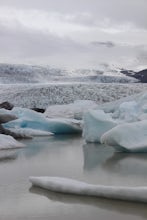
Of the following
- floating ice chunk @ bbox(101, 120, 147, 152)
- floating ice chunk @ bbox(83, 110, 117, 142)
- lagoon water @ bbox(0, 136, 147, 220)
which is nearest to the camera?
lagoon water @ bbox(0, 136, 147, 220)

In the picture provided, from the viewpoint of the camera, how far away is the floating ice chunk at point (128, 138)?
17.7 ft

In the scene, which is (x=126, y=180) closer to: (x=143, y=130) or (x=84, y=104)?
(x=143, y=130)

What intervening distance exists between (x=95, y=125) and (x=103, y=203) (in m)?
4.34

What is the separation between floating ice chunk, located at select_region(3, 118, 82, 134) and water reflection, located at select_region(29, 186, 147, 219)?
6.31m

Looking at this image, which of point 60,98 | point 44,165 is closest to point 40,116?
point 44,165

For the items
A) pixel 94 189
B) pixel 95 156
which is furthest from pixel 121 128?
pixel 94 189

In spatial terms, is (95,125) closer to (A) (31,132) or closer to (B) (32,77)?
(A) (31,132)

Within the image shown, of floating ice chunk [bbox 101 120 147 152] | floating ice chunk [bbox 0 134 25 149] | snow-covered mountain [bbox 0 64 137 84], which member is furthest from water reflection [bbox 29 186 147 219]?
snow-covered mountain [bbox 0 64 137 84]

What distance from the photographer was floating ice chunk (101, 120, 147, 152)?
5402 millimetres

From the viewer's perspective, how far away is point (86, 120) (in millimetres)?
7297

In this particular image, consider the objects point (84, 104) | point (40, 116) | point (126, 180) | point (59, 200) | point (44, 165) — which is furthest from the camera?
point (84, 104)

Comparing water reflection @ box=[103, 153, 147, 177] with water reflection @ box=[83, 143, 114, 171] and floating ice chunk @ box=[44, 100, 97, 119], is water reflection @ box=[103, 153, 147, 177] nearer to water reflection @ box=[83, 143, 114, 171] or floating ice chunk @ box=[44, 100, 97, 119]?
water reflection @ box=[83, 143, 114, 171]

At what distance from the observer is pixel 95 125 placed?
23.3 ft

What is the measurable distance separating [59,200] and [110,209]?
15.5 inches
